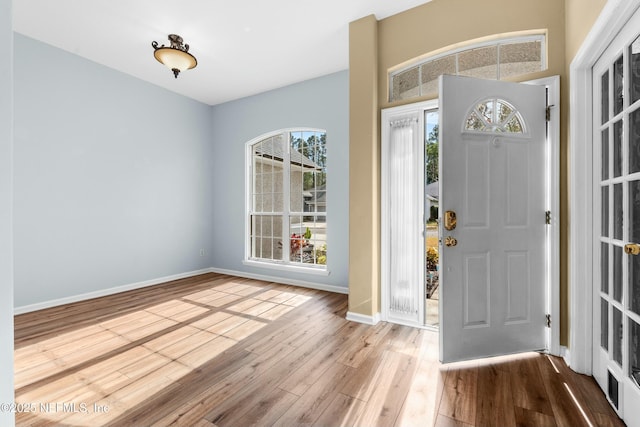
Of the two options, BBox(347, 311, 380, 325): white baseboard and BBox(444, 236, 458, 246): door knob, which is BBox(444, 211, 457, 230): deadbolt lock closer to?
→ BBox(444, 236, 458, 246): door knob

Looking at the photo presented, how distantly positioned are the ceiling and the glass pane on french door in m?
1.90

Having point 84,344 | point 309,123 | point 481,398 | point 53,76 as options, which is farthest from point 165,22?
point 481,398

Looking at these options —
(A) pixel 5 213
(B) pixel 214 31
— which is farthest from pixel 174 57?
(A) pixel 5 213

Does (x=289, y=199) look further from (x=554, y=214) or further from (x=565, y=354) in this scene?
(x=565, y=354)

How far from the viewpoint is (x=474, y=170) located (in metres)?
2.27

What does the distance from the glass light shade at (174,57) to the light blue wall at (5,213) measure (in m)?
2.13

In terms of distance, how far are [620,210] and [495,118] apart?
1.04m

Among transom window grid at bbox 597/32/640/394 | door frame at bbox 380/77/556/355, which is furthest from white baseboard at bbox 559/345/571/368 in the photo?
transom window grid at bbox 597/32/640/394

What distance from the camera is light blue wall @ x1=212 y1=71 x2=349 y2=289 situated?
13.7ft

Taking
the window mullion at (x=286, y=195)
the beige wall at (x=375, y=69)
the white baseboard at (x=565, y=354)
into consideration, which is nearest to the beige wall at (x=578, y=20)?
the beige wall at (x=375, y=69)

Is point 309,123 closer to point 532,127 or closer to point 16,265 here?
point 532,127

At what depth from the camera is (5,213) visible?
1.22 m

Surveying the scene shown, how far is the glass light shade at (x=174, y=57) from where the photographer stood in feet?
10.2

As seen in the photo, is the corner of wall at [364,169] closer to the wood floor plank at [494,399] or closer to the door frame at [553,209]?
the wood floor plank at [494,399]
